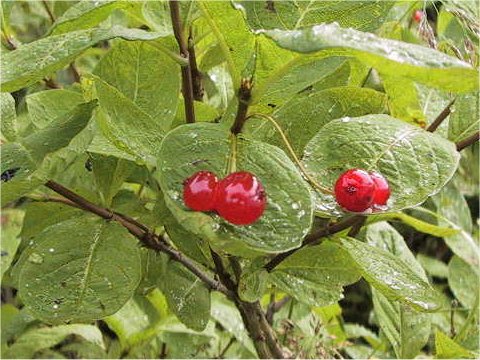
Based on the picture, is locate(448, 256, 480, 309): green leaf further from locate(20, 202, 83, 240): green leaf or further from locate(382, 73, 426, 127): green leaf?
locate(20, 202, 83, 240): green leaf

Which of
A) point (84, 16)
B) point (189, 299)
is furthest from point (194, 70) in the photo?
point (189, 299)

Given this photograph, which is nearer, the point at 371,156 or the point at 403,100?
the point at 371,156

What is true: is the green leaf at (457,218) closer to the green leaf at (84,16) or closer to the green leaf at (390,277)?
the green leaf at (390,277)

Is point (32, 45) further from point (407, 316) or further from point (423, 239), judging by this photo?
point (423, 239)

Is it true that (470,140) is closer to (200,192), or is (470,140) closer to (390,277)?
(390,277)

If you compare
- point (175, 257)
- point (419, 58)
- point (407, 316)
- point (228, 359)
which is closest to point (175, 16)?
point (419, 58)

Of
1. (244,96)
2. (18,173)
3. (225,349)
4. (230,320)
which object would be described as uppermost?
(244,96)

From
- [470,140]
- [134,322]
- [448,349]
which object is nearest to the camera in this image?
[470,140]
